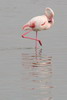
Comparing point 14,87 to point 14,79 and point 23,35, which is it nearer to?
point 14,79

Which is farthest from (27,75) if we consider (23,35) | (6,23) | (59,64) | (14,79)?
(6,23)

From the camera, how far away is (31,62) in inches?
540

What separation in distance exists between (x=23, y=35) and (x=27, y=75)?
507 cm

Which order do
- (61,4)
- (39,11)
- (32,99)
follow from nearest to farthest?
(32,99) < (39,11) < (61,4)

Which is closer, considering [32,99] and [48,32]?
[32,99]

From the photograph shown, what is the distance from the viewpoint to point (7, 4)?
26766 millimetres

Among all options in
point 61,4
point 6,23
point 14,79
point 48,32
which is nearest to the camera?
point 14,79

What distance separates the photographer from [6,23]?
20.6 m

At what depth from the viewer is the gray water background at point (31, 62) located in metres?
10.5

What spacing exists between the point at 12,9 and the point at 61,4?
249 centimetres

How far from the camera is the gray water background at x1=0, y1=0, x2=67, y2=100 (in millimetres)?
10523

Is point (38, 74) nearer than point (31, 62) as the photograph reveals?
Yes

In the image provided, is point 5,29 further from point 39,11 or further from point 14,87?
point 14,87

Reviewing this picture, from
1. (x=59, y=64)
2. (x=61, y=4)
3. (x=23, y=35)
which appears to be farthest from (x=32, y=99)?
(x=61, y=4)
